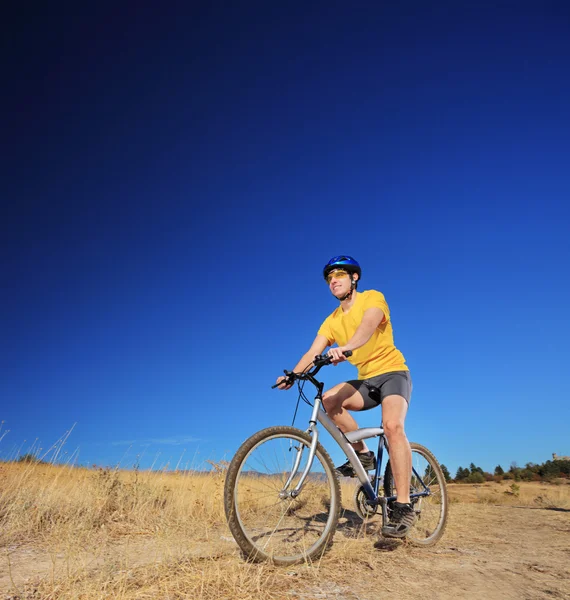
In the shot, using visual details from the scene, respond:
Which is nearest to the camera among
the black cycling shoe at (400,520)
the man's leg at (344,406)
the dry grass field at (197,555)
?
the dry grass field at (197,555)

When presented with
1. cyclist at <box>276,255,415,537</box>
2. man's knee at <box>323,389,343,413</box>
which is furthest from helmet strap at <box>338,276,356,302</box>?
man's knee at <box>323,389,343,413</box>

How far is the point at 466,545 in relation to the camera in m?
5.54

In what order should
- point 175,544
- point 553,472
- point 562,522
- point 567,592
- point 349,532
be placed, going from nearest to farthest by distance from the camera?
1. point 567,592
2. point 175,544
3. point 349,532
4. point 562,522
5. point 553,472

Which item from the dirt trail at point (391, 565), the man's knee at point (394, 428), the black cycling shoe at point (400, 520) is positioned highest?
the man's knee at point (394, 428)

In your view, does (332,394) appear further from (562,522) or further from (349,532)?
(562,522)

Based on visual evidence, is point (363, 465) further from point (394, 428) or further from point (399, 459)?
point (394, 428)

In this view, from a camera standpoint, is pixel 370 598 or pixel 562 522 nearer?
pixel 370 598

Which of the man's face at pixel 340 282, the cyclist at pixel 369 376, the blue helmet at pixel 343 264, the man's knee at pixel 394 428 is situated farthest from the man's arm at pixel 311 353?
the man's knee at pixel 394 428

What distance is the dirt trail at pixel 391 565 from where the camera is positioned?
343 centimetres

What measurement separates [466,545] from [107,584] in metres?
4.29

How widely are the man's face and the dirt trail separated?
2584mm

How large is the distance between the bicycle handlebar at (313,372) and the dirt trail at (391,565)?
1.58m

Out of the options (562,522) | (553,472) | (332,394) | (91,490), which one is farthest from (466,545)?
(553,472)

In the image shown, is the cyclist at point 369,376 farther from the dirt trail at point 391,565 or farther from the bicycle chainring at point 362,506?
the dirt trail at point 391,565
